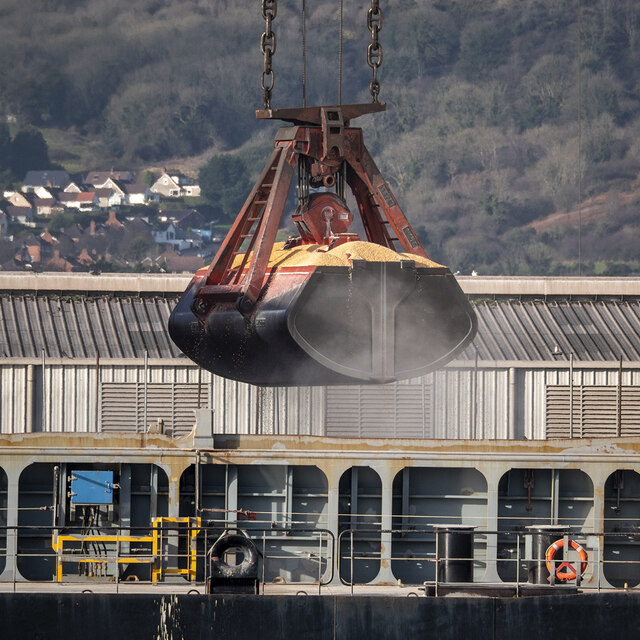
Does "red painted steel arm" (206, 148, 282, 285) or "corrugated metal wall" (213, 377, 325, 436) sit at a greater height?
"red painted steel arm" (206, 148, 282, 285)

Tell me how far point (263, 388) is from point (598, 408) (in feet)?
28.1

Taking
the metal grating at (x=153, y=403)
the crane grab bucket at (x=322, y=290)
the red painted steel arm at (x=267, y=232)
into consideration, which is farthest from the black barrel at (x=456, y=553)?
the metal grating at (x=153, y=403)

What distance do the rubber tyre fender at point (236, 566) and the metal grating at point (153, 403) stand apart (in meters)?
15.5

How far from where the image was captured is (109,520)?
2695 centimetres

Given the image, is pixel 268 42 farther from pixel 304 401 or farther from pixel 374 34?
pixel 304 401

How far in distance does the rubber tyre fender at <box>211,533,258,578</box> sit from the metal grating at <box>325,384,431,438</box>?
15995 millimetres

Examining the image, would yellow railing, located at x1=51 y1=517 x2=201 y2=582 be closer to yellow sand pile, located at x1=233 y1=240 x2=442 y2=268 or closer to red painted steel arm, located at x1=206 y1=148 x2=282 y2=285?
red painted steel arm, located at x1=206 y1=148 x2=282 y2=285

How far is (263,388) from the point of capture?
38969mm

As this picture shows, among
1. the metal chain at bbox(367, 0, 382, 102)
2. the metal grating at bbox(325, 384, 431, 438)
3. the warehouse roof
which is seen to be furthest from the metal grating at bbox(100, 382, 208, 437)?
the metal chain at bbox(367, 0, 382, 102)

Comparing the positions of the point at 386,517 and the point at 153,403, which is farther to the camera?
the point at 153,403

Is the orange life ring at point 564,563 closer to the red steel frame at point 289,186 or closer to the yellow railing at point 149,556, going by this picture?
the red steel frame at point 289,186

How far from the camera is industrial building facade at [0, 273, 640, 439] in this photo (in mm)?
38562

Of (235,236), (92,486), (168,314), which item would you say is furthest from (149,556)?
(168,314)

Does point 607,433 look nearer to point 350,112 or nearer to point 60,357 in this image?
point 60,357
